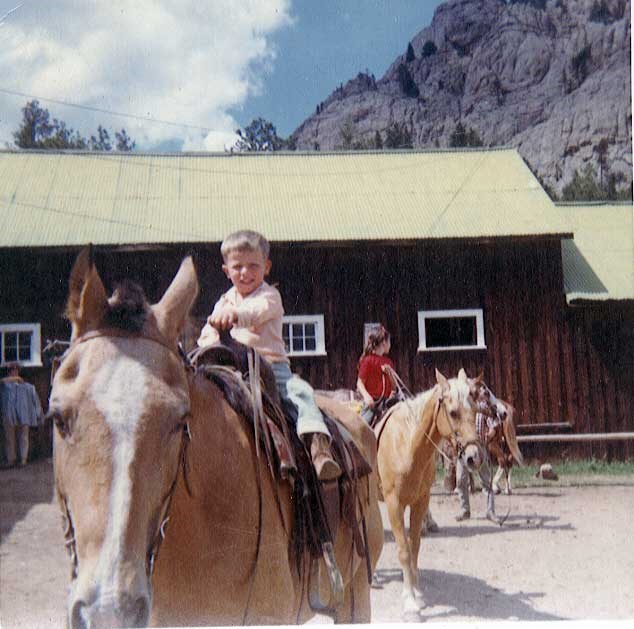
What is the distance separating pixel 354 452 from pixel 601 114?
11948mm

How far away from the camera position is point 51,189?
1202 cm

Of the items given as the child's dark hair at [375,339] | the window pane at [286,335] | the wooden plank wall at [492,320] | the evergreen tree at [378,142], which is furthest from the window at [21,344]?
the evergreen tree at [378,142]

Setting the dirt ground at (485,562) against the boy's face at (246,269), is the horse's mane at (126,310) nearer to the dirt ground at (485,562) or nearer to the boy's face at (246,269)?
the boy's face at (246,269)

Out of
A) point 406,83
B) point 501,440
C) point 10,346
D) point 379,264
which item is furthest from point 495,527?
point 10,346

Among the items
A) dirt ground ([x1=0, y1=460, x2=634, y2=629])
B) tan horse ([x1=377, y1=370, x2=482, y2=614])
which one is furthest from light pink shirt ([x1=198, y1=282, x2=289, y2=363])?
tan horse ([x1=377, y1=370, x2=482, y2=614])

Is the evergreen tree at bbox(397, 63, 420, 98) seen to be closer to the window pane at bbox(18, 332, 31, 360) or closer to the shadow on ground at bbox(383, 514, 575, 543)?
the shadow on ground at bbox(383, 514, 575, 543)

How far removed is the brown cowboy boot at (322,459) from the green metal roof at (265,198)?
937 cm

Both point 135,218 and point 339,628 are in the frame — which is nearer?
point 339,628

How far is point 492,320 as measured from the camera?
13.3 m

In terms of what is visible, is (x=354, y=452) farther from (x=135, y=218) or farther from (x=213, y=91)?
(x=135, y=218)

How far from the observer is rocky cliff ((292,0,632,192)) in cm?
767

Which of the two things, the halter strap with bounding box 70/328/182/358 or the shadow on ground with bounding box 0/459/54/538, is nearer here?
the halter strap with bounding box 70/328/182/358

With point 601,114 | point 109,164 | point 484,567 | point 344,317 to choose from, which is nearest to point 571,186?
point 601,114

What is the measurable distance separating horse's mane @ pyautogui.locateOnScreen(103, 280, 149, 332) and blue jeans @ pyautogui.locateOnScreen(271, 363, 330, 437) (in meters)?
1.03
